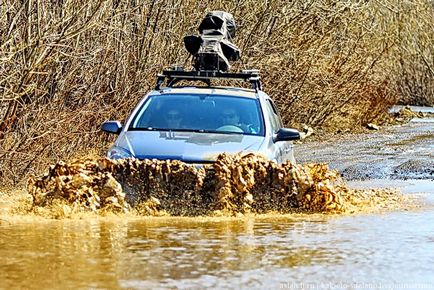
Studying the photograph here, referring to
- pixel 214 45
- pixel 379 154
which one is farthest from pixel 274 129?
pixel 379 154

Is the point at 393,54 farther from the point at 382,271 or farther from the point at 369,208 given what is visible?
the point at 382,271

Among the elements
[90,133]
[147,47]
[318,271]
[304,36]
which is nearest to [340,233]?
[318,271]

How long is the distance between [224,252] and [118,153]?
2674mm

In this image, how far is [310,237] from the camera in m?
9.36

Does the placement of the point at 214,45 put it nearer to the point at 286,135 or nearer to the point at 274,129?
the point at 274,129

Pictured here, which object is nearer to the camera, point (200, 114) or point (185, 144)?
point (185, 144)

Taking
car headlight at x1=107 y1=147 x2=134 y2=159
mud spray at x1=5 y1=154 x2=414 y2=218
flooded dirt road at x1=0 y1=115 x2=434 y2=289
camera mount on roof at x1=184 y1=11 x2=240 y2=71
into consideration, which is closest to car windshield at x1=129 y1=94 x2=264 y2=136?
car headlight at x1=107 y1=147 x2=134 y2=159

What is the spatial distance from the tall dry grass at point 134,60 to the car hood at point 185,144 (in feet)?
7.80

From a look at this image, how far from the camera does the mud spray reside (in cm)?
1034

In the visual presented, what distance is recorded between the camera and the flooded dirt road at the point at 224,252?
7.28 metres

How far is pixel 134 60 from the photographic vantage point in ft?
59.0

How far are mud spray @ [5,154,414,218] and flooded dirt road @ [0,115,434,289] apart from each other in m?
0.21

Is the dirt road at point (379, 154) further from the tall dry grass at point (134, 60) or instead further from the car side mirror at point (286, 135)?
the car side mirror at point (286, 135)

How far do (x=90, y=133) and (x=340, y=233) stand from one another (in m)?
7.23
